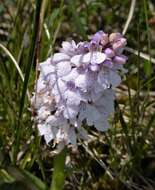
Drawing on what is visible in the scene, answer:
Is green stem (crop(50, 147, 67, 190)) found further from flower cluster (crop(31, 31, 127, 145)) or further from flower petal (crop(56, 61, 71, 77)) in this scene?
flower petal (crop(56, 61, 71, 77))

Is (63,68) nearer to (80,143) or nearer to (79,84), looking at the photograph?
(79,84)

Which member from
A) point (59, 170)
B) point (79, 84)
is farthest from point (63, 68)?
point (59, 170)

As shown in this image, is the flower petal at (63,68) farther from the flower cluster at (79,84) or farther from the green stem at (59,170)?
the green stem at (59,170)

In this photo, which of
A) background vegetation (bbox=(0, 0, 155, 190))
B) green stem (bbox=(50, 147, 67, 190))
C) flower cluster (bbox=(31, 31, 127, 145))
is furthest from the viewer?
background vegetation (bbox=(0, 0, 155, 190))

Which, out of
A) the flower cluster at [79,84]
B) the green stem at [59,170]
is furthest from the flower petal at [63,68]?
the green stem at [59,170]

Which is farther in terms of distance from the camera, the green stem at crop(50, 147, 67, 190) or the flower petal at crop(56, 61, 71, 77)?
the green stem at crop(50, 147, 67, 190)

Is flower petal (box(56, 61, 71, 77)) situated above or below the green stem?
above

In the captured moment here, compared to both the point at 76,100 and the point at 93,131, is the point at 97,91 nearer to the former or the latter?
the point at 76,100

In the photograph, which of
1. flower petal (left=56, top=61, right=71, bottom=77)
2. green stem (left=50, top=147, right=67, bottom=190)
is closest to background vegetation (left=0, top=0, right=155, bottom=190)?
green stem (left=50, top=147, right=67, bottom=190)
